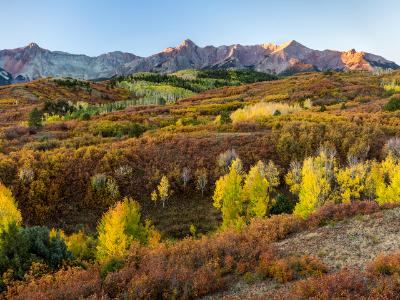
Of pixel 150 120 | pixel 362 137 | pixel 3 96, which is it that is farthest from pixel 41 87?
pixel 362 137

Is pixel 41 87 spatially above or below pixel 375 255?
above

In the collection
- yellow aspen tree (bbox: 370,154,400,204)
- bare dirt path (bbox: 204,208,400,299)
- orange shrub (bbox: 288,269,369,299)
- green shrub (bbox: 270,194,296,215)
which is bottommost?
green shrub (bbox: 270,194,296,215)

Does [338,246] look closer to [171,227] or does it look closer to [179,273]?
[179,273]

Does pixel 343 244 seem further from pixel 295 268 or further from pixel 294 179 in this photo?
pixel 294 179

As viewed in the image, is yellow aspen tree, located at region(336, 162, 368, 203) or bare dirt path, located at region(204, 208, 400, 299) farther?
yellow aspen tree, located at region(336, 162, 368, 203)

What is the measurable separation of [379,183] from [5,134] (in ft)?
225

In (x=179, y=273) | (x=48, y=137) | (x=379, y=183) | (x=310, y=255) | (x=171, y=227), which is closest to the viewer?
(x=179, y=273)

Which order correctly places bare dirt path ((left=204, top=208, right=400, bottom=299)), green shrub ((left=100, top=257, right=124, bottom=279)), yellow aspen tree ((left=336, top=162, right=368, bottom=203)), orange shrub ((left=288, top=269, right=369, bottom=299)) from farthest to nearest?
yellow aspen tree ((left=336, top=162, right=368, bottom=203))
green shrub ((left=100, top=257, right=124, bottom=279))
bare dirt path ((left=204, top=208, right=400, bottom=299))
orange shrub ((left=288, top=269, right=369, bottom=299))

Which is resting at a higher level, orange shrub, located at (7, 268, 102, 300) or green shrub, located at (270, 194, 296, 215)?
orange shrub, located at (7, 268, 102, 300)

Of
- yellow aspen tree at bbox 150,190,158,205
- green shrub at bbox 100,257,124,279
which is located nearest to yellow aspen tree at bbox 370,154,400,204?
green shrub at bbox 100,257,124,279

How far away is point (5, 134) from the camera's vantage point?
77.8 m

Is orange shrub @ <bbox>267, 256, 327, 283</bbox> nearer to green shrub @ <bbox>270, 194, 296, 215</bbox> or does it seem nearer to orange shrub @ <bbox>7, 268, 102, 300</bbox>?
orange shrub @ <bbox>7, 268, 102, 300</bbox>

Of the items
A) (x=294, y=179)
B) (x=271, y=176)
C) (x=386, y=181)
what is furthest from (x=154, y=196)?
(x=386, y=181)

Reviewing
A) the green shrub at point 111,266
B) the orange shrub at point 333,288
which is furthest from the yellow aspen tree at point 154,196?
the orange shrub at point 333,288
